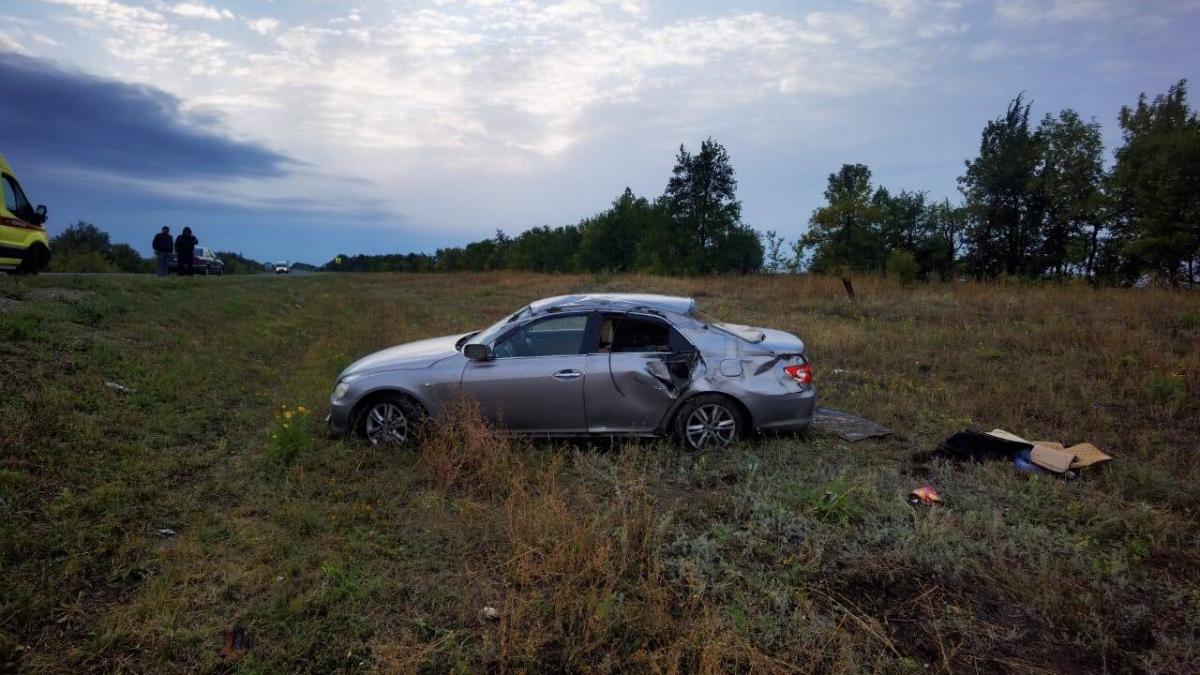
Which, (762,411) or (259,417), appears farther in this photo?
(259,417)

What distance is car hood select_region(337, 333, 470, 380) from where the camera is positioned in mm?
5801

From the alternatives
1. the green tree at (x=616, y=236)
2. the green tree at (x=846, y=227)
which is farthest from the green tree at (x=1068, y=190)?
the green tree at (x=616, y=236)

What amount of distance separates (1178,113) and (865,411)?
39.6 metres

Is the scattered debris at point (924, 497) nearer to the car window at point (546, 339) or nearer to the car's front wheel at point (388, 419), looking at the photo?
the car window at point (546, 339)

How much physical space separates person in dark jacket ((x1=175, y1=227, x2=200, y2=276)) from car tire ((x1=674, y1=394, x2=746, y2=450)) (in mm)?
22170

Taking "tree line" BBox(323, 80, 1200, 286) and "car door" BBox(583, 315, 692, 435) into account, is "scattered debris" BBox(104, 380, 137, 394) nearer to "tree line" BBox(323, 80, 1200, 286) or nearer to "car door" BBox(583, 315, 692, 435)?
"car door" BBox(583, 315, 692, 435)

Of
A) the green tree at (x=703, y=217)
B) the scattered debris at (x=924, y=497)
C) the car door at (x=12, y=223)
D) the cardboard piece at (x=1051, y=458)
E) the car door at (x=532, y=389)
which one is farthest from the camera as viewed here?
the green tree at (x=703, y=217)

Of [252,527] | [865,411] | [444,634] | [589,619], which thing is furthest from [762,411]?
[252,527]

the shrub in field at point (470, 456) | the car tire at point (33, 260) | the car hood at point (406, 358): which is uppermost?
the car tire at point (33, 260)

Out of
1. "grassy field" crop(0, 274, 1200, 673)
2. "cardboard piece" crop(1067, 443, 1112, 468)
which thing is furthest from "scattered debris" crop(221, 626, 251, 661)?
"cardboard piece" crop(1067, 443, 1112, 468)

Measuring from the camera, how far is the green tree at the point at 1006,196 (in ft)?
122

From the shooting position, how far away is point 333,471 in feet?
17.1

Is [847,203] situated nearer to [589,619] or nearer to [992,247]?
[992,247]

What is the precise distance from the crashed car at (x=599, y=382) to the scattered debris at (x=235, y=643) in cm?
257
